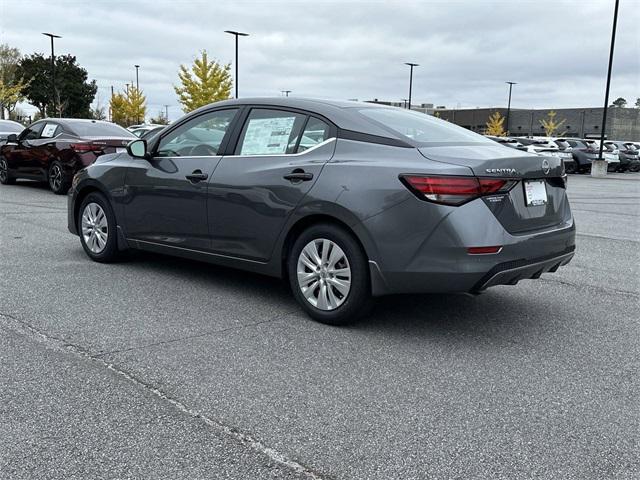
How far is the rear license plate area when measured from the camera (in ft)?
14.4

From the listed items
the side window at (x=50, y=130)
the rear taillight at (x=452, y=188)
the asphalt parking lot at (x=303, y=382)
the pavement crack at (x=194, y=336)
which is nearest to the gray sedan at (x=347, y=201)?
the rear taillight at (x=452, y=188)

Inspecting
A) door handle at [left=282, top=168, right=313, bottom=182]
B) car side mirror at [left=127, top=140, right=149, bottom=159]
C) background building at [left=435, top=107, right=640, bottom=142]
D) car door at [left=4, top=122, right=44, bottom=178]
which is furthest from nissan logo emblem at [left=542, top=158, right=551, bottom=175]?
background building at [left=435, top=107, right=640, bottom=142]

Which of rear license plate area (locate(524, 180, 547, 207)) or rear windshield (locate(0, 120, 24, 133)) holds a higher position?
rear windshield (locate(0, 120, 24, 133))

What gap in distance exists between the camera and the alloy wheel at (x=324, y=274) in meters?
4.51

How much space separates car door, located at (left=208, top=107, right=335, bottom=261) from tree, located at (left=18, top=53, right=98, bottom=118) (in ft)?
237

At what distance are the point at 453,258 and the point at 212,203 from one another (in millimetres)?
2135

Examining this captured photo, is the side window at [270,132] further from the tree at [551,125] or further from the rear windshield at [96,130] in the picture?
the tree at [551,125]

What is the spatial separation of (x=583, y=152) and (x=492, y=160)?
29.9 m

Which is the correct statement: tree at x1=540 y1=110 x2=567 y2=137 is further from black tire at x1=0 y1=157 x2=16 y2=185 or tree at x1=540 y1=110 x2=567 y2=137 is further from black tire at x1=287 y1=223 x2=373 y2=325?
black tire at x1=287 y1=223 x2=373 y2=325

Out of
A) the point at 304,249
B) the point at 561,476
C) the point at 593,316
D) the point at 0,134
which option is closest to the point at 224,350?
the point at 304,249

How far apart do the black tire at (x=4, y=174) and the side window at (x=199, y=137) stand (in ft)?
34.5

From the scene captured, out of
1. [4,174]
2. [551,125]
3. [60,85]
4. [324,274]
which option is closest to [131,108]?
[60,85]

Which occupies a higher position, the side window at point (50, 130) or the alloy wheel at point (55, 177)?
the side window at point (50, 130)

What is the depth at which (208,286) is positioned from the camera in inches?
226
